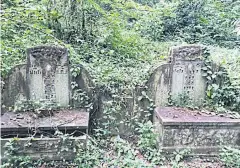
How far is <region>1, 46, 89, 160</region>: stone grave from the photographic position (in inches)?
140

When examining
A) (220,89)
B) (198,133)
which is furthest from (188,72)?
(198,133)

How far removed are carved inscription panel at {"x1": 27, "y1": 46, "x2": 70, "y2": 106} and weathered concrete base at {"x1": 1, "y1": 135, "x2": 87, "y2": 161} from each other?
901 millimetres

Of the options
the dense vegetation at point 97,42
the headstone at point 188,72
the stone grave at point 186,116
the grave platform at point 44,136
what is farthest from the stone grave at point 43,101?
the headstone at point 188,72

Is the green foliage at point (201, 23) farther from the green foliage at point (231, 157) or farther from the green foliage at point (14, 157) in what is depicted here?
the green foliage at point (14, 157)

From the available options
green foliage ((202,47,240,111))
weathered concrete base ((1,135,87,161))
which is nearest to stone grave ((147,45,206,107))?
green foliage ((202,47,240,111))

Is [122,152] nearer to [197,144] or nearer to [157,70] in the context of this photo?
[197,144]

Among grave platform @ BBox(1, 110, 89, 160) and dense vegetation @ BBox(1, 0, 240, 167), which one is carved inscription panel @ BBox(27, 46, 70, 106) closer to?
dense vegetation @ BBox(1, 0, 240, 167)

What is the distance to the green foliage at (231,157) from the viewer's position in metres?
3.59

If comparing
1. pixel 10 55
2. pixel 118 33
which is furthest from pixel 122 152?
pixel 118 33

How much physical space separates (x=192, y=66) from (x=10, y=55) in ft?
9.94

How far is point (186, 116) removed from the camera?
3.96 m

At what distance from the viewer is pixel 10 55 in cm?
437

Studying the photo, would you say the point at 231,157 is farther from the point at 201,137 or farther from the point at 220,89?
the point at 220,89

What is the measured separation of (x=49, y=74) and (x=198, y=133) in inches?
96.0
